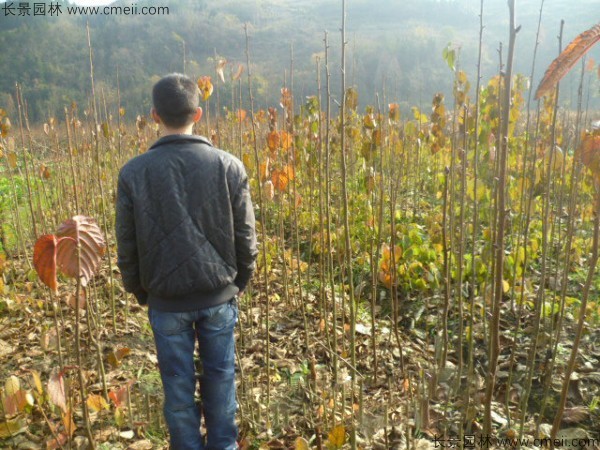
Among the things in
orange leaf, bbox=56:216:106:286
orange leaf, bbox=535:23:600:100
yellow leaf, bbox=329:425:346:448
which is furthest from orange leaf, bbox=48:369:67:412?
orange leaf, bbox=535:23:600:100

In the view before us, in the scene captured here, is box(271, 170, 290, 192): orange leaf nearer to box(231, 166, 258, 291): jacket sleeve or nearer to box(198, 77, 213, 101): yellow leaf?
box(198, 77, 213, 101): yellow leaf

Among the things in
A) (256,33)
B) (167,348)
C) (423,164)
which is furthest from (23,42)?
(167,348)

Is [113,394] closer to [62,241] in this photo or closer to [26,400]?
[26,400]

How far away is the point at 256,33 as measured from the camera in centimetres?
5894

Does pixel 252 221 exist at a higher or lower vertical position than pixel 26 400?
higher

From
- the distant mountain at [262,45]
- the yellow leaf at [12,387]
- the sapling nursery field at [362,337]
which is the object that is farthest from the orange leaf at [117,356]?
the distant mountain at [262,45]

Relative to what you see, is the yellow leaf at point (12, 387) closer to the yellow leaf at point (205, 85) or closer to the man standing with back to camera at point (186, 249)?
the man standing with back to camera at point (186, 249)

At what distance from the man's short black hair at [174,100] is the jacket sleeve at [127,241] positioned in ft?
0.88

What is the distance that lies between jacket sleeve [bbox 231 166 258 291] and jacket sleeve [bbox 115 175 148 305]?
→ 354 millimetres

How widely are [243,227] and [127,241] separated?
404 mm

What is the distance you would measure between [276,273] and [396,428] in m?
1.74

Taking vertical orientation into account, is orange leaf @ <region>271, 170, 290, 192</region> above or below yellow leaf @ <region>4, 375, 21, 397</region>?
above

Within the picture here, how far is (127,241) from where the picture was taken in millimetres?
1562

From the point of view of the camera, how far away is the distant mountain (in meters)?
33.4
